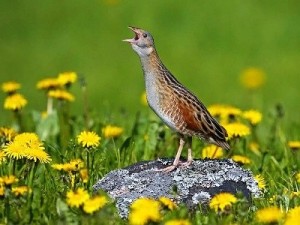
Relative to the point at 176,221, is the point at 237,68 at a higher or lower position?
higher

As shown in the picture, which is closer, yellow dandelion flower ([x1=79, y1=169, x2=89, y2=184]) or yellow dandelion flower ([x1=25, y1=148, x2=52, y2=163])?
yellow dandelion flower ([x1=25, y1=148, x2=52, y2=163])

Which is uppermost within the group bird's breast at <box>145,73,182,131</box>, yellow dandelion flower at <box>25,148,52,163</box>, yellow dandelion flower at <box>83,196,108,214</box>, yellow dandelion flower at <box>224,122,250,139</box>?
bird's breast at <box>145,73,182,131</box>

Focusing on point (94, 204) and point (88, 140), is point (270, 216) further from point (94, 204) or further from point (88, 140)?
point (88, 140)

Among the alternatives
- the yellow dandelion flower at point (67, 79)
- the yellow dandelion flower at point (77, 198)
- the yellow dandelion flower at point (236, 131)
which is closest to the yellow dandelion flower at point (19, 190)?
the yellow dandelion flower at point (77, 198)

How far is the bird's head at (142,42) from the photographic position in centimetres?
645

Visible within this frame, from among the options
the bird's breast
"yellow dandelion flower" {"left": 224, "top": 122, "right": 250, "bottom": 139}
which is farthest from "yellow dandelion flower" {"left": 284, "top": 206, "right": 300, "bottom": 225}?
"yellow dandelion flower" {"left": 224, "top": 122, "right": 250, "bottom": 139}

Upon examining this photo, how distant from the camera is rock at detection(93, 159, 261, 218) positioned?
6184mm

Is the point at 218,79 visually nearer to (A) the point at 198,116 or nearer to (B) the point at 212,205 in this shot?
(A) the point at 198,116

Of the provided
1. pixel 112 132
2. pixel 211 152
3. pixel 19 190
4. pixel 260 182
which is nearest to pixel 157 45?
pixel 112 132

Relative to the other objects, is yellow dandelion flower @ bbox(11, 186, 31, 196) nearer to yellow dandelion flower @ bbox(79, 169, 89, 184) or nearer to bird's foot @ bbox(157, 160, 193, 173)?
yellow dandelion flower @ bbox(79, 169, 89, 184)

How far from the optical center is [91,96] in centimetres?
1341

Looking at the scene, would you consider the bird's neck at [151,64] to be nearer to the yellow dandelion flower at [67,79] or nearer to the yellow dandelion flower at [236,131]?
the yellow dandelion flower at [236,131]

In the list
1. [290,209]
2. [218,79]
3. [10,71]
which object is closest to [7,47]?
[10,71]

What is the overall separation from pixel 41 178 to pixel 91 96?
21.5 ft
